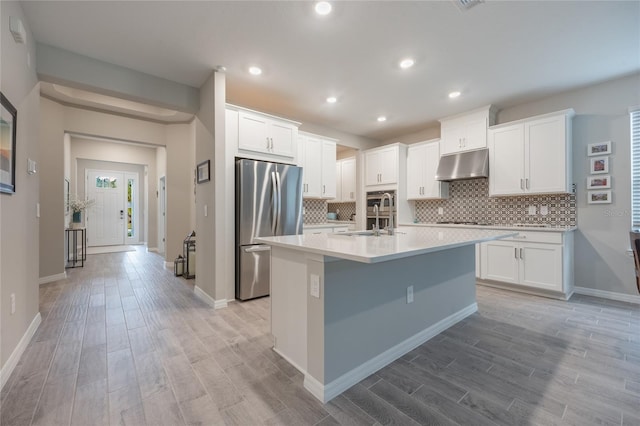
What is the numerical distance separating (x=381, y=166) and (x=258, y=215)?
9.49 feet

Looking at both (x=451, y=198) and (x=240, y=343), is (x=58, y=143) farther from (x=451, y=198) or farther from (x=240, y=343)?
(x=451, y=198)

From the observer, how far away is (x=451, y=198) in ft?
16.0

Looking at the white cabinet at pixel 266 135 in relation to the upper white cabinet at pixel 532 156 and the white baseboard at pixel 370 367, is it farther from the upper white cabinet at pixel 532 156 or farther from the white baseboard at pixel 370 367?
the upper white cabinet at pixel 532 156

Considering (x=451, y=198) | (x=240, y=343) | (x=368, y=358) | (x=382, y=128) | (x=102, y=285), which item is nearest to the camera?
(x=368, y=358)

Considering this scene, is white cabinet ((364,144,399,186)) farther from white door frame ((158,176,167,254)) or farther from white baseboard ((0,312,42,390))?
white door frame ((158,176,167,254))

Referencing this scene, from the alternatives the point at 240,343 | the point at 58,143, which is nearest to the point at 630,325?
the point at 240,343

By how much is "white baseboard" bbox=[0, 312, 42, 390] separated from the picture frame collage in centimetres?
583

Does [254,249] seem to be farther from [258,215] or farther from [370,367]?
[370,367]

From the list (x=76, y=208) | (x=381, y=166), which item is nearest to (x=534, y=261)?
(x=381, y=166)

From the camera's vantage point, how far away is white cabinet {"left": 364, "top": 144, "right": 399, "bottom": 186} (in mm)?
5152

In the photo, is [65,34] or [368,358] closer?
[368,358]

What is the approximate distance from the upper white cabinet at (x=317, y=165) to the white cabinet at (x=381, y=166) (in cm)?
97

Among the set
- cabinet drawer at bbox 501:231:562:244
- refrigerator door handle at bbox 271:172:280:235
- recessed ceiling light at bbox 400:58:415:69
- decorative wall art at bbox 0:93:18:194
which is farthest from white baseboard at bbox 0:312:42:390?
cabinet drawer at bbox 501:231:562:244

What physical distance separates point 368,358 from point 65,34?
3746mm
